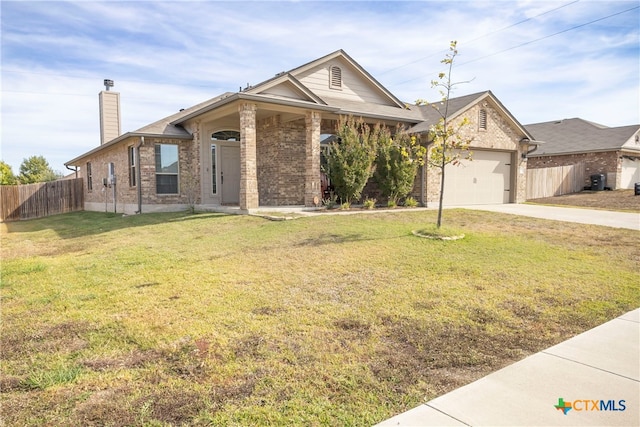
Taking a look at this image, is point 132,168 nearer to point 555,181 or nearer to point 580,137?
point 555,181

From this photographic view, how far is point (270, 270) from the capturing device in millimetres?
6070

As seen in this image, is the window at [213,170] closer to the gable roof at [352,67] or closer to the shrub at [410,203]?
the gable roof at [352,67]

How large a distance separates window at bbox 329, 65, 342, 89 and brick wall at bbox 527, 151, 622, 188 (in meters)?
17.4

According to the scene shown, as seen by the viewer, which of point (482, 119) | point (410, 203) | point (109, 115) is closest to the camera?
point (410, 203)

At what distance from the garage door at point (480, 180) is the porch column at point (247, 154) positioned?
8.40m

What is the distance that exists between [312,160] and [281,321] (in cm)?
983

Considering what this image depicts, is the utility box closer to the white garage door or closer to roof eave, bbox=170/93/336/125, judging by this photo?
the white garage door

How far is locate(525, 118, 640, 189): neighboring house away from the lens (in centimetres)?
2383

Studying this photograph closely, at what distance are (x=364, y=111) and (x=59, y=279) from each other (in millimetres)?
12077

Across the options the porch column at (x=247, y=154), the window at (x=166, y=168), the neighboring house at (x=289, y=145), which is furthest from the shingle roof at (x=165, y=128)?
the porch column at (x=247, y=154)

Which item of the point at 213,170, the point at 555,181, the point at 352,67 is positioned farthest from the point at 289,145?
the point at 555,181

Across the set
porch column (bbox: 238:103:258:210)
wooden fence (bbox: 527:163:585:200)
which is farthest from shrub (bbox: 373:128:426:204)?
wooden fence (bbox: 527:163:585:200)

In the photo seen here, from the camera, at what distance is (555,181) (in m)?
22.2

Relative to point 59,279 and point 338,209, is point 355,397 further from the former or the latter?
point 338,209
